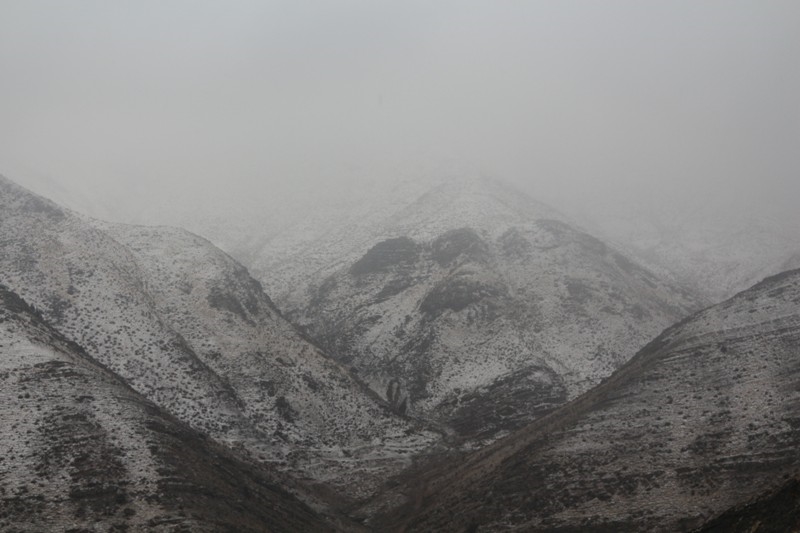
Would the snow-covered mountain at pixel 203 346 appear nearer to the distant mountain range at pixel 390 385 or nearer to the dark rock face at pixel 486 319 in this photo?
the distant mountain range at pixel 390 385

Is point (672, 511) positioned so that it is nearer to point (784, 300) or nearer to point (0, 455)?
point (784, 300)

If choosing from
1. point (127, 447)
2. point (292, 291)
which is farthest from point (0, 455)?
point (292, 291)

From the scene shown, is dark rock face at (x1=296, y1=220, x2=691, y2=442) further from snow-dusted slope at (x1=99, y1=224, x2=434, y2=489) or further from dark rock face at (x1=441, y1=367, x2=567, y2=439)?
snow-dusted slope at (x1=99, y1=224, x2=434, y2=489)

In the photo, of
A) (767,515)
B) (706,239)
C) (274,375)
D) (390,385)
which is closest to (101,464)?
(274,375)

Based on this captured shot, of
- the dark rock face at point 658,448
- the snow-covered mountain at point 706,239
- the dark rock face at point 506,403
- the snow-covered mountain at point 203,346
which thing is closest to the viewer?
the dark rock face at point 658,448

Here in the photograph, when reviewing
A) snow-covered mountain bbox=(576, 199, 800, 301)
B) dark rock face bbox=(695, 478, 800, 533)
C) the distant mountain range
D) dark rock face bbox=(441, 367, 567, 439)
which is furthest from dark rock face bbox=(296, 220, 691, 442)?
dark rock face bbox=(695, 478, 800, 533)

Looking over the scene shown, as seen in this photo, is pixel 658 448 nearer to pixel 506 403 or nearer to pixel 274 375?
pixel 506 403

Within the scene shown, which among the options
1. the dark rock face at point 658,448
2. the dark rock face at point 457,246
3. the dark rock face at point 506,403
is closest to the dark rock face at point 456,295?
the dark rock face at point 457,246
